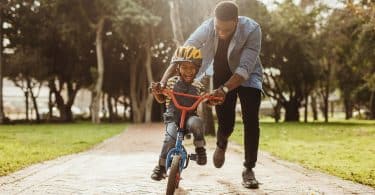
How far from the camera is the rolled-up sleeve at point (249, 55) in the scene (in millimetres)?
6125

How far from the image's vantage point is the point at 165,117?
6.06 m

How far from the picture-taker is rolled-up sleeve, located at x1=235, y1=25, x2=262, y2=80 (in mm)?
6125

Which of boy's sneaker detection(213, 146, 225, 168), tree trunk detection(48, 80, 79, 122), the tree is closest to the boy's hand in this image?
boy's sneaker detection(213, 146, 225, 168)

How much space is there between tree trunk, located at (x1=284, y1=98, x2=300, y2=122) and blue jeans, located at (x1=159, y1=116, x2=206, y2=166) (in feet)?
133

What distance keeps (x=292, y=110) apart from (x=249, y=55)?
4068cm

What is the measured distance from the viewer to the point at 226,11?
6.03 m

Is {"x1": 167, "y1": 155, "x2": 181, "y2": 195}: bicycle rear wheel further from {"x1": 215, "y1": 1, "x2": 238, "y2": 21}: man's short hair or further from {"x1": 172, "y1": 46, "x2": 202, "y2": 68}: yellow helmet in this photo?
{"x1": 215, "y1": 1, "x2": 238, "y2": 21}: man's short hair

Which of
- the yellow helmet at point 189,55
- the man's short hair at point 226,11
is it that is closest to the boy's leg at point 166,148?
the yellow helmet at point 189,55

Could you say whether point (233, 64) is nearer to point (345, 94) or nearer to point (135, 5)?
point (135, 5)

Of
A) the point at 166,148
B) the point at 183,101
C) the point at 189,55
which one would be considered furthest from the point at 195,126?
the point at 189,55

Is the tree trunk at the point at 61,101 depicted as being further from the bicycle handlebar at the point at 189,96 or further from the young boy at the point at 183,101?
the bicycle handlebar at the point at 189,96

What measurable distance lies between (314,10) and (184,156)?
3561 cm

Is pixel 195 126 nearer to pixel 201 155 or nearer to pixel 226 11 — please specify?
pixel 201 155

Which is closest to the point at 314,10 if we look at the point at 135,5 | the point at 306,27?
the point at 306,27
